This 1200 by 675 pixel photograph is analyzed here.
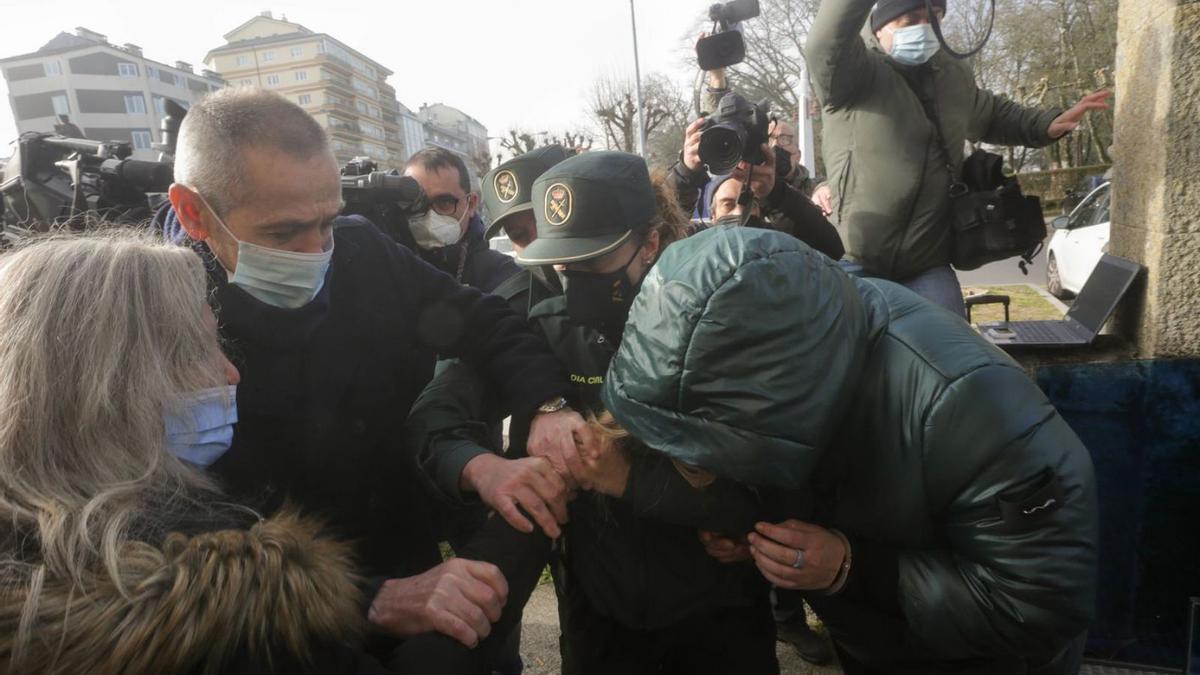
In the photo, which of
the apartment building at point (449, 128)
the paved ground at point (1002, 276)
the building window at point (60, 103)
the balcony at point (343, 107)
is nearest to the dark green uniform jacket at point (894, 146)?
the paved ground at point (1002, 276)

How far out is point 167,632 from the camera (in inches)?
32.8

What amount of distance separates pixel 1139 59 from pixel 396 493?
9.42 feet

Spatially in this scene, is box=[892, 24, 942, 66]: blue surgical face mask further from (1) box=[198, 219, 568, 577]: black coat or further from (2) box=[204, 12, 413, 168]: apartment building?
(2) box=[204, 12, 413, 168]: apartment building

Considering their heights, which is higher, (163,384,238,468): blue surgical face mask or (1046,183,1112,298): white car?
(163,384,238,468): blue surgical face mask

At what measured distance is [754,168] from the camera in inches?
105

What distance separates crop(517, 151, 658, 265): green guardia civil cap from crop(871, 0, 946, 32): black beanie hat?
1418 millimetres

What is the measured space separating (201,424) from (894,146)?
96.0 inches

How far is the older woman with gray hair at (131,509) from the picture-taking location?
0.83m

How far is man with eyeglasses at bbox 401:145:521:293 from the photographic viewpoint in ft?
10.5

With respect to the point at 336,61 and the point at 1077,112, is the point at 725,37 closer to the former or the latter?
the point at 1077,112

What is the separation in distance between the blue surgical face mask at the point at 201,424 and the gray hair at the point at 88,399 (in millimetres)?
31

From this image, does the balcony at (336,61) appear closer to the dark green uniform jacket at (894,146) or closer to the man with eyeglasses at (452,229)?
the man with eyeglasses at (452,229)

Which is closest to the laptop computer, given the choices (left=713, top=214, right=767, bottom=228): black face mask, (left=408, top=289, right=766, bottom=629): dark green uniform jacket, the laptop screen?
the laptop screen

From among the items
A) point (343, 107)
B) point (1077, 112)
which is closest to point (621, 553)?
point (1077, 112)
